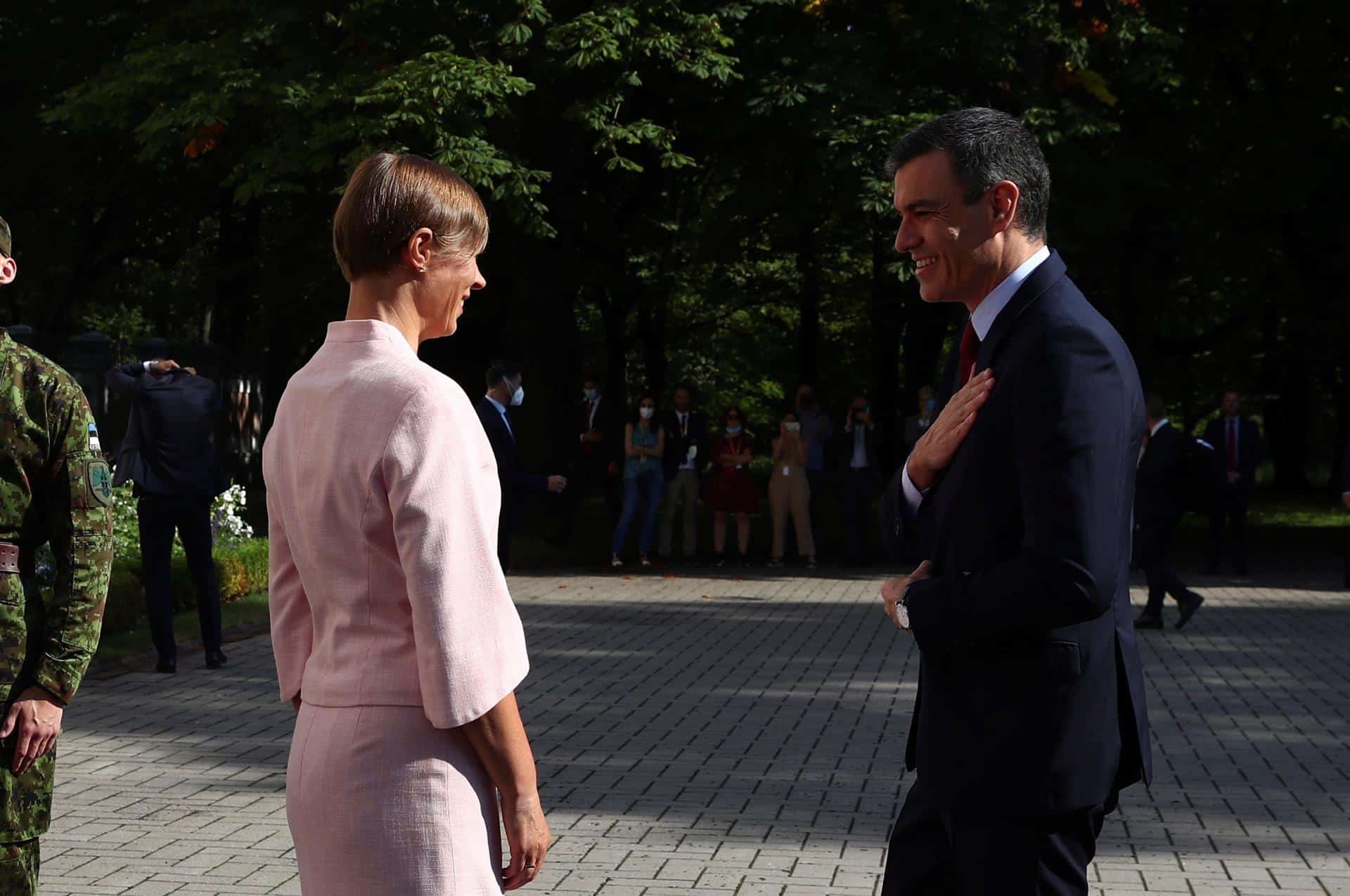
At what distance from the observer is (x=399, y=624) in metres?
2.58

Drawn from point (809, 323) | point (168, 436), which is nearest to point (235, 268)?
point (809, 323)

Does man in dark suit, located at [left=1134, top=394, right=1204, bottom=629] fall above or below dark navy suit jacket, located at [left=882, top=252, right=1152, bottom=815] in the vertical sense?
below

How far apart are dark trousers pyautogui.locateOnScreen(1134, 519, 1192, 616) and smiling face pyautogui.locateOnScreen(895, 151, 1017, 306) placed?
35.7 ft

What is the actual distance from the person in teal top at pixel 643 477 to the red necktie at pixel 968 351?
667 inches

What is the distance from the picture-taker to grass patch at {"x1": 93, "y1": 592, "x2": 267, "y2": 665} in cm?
1171

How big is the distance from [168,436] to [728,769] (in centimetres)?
488

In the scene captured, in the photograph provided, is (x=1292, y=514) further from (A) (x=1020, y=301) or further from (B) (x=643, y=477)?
(A) (x=1020, y=301)

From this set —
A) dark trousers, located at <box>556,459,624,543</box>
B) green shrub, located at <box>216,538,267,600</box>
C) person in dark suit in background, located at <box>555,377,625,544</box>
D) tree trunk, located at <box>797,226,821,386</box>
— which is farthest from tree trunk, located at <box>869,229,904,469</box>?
green shrub, located at <box>216,538,267,600</box>

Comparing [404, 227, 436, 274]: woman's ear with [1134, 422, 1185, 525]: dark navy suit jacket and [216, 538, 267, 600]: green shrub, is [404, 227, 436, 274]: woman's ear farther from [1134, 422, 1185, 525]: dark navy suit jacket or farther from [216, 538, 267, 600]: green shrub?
[216, 538, 267, 600]: green shrub

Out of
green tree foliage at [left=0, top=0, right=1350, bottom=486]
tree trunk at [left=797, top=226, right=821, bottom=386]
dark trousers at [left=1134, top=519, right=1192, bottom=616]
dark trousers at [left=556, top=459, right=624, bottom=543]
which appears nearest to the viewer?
dark trousers at [left=1134, top=519, right=1192, bottom=616]

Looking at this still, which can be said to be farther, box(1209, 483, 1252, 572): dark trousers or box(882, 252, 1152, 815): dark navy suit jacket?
box(1209, 483, 1252, 572): dark trousers

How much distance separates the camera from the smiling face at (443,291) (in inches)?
110

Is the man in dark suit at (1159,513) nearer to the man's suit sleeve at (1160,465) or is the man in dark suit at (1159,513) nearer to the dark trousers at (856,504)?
the man's suit sleeve at (1160,465)

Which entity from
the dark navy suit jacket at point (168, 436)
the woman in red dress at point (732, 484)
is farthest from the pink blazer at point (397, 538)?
the woman in red dress at point (732, 484)
